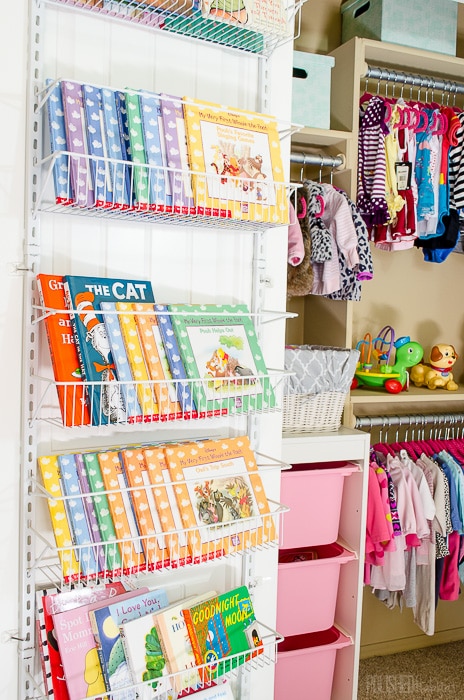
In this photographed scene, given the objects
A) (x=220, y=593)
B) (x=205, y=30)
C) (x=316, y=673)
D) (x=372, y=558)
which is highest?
(x=205, y=30)

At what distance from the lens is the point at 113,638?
4.52 feet

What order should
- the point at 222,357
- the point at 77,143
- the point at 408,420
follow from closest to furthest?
the point at 77,143, the point at 222,357, the point at 408,420

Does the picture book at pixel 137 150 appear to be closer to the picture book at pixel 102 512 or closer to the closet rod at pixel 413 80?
the picture book at pixel 102 512

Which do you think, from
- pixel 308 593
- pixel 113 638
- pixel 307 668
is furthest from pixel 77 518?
pixel 307 668

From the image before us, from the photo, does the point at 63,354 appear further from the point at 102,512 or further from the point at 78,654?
the point at 78,654

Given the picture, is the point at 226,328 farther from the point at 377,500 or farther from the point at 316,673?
the point at 316,673

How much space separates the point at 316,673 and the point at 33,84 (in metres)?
2.07

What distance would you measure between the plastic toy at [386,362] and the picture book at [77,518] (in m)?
1.59

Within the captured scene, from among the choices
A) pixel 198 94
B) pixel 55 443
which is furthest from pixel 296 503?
pixel 198 94

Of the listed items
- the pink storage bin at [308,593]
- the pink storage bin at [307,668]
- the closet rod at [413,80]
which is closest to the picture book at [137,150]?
Result: the pink storage bin at [308,593]

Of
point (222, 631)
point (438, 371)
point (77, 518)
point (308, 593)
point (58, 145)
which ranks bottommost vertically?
point (308, 593)

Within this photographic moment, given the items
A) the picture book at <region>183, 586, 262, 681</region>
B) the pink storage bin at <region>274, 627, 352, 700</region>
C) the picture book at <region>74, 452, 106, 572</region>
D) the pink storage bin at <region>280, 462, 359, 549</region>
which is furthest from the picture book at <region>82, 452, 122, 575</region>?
the pink storage bin at <region>274, 627, 352, 700</region>

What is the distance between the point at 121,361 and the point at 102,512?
1.00 feet

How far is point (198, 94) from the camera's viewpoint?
5.18ft
